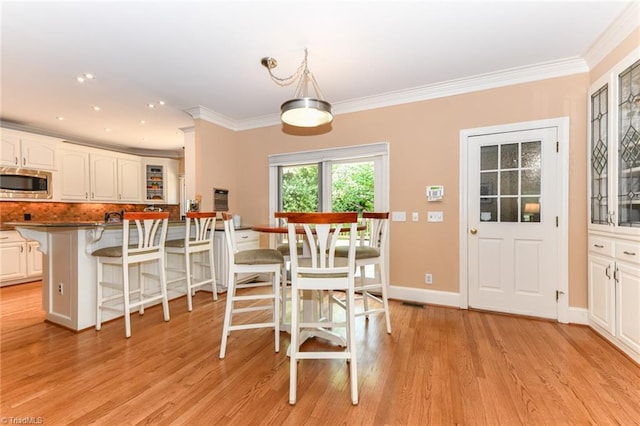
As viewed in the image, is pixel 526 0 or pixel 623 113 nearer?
pixel 526 0

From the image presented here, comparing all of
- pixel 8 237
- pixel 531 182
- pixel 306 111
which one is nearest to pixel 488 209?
pixel 531 182

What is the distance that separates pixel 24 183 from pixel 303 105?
4.98 metres

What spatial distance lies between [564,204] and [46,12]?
15.4ft

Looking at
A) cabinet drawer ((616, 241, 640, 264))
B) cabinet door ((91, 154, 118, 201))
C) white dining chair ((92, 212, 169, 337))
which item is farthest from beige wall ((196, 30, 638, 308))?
cabinet door ((91, 154, 118, 201))

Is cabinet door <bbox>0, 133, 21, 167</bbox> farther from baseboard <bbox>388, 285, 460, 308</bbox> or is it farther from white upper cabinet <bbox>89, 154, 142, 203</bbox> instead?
baseboard <bbox>388, 285, 460, 308</bbox>

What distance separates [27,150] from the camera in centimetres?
440

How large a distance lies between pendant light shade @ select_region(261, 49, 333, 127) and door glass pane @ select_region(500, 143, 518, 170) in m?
1.92

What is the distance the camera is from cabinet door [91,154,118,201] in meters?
5.28

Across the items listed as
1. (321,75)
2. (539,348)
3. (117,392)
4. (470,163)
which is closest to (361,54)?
(321,75)

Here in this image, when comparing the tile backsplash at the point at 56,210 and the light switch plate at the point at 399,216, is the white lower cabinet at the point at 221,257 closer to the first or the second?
the light switch plate at the point at 399,216

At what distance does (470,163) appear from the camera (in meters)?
3.13

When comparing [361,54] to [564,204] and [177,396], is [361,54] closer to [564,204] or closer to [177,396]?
[564,204]

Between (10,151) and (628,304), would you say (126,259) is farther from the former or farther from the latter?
(628,304)

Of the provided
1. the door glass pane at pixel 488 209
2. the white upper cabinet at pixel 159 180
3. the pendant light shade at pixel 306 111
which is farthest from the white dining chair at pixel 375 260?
the white upper cabinet at pixel 159 180
